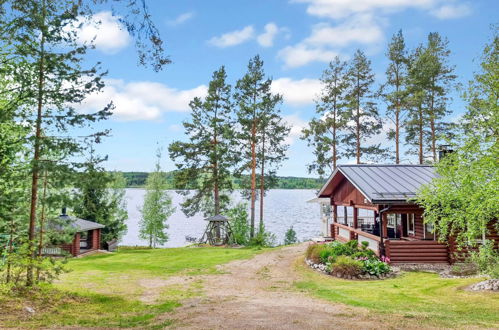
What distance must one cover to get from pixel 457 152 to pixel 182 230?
50423mm

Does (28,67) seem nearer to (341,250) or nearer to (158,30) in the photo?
(158,30)

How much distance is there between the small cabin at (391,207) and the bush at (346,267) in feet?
7.21

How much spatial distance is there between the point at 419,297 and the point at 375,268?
3937 mm

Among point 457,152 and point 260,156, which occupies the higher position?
point 260,156

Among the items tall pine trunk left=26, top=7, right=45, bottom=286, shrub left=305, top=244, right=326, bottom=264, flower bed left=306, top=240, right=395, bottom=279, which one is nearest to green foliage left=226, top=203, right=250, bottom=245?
shrub left=305, top=244, right=326, bottom=264

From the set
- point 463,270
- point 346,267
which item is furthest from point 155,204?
point 463,270

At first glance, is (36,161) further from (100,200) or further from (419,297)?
(100,200)

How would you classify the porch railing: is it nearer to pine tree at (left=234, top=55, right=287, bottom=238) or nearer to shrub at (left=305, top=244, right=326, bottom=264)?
shrub at (left=305, top=244, right=326, bottom=264)

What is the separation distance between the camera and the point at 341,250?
56.5ft

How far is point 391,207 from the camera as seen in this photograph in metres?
17.2

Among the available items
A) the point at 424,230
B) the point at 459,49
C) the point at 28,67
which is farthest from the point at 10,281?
the point at 459,49

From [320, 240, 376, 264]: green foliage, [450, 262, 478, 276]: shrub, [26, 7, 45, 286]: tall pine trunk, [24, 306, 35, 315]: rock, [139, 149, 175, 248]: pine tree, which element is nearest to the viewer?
[24, 306, 35, 315]: rock

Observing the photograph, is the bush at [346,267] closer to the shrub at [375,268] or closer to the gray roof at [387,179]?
the shrub at [375,268]

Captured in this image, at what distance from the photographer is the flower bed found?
14.9m
